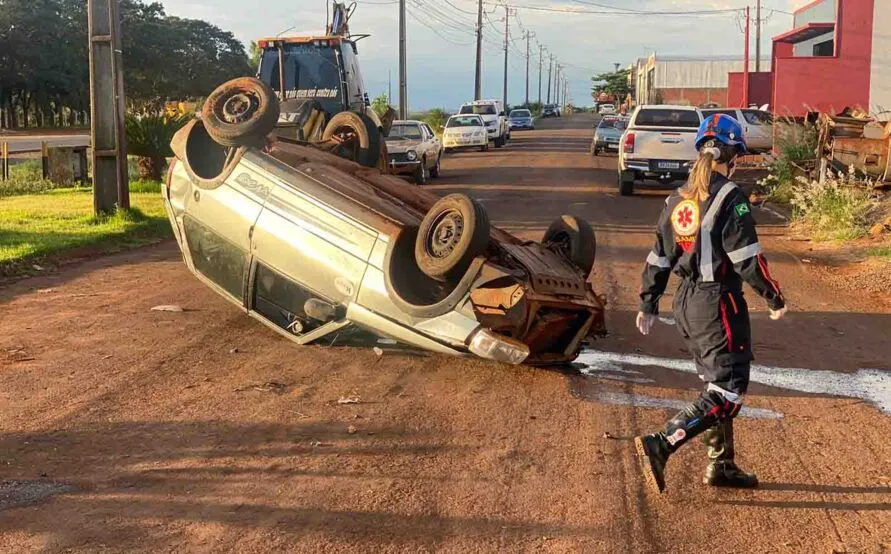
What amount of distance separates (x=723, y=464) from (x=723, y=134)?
1712 millimetres

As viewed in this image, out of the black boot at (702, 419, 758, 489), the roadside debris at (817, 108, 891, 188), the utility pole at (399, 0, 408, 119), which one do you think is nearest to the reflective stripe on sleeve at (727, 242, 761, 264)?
the black boot at (702, 419, 758, 489)

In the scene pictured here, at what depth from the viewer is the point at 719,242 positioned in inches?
191

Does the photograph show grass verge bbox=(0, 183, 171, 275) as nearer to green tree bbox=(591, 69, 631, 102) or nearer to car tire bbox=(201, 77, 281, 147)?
car tire bbox=(201, 77, 281, 147)

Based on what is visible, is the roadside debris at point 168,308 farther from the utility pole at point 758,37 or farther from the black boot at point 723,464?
the utility pole at point 758,37

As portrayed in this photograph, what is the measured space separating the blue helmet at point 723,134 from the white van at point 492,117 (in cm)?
3312

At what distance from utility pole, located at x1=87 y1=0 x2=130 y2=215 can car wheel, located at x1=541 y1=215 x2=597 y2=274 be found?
924 centimetres

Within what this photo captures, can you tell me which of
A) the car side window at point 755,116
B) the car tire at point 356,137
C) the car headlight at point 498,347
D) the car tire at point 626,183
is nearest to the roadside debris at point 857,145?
the car tire at point 626,183

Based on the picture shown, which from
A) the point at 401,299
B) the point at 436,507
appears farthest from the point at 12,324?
the point at 436,507

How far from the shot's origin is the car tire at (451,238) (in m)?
6.38

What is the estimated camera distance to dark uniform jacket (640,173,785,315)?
476cm

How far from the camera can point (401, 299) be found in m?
6.55

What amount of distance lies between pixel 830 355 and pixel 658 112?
14097mm

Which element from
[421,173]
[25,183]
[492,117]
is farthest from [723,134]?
[492,117]

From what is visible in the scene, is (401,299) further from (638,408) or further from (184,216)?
(184,216)
